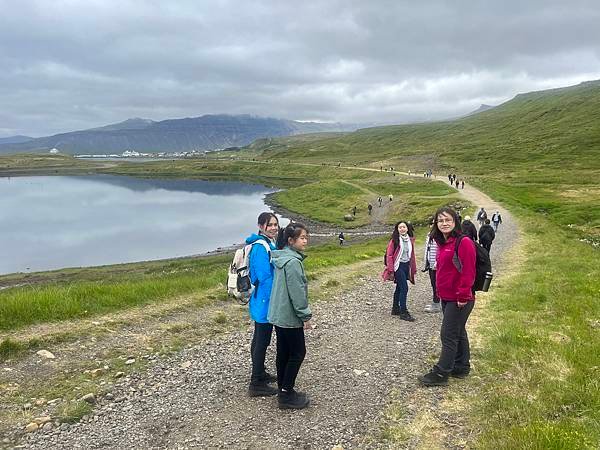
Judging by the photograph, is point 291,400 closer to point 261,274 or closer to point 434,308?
point 261,274

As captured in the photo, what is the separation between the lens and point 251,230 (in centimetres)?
7231

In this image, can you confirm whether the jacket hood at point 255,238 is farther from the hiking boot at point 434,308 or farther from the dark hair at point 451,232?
the hiking boot at point 434,308

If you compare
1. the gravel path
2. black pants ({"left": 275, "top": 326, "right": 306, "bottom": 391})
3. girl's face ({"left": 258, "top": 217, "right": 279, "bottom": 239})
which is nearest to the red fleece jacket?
the gravel path

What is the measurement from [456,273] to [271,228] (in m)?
3.17

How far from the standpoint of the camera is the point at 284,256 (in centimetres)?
698

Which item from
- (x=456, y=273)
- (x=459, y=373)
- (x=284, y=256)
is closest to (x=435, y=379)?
(x=459, y=373)

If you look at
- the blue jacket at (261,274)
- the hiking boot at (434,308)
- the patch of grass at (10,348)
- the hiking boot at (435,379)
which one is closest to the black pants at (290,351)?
the blue jacket at (261,274)

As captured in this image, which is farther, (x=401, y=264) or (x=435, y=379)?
(x=401, y=264)

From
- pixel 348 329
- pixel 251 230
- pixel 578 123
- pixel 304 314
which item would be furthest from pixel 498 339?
pixel 578 123

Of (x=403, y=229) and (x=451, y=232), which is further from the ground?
(x=451, y=232)

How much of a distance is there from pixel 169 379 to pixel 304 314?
3414 millimetres

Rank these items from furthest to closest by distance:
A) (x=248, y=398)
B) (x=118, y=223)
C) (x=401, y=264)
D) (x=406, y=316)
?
1. (x=118, y=223)
2. (x=401, y=264)
3. (x=406, y=316)
4. (x=248, y=398)

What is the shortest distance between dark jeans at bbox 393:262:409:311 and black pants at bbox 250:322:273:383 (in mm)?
6169

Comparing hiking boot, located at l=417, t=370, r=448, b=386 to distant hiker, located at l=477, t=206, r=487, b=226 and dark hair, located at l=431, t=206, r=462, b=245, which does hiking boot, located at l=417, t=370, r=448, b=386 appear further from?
distant hiker, located at l=477, t=206, r=487, b=226
